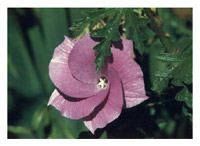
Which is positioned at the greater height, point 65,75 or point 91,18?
point 91,18


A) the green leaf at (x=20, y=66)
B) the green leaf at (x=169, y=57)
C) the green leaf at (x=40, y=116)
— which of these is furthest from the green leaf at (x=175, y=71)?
the green leaf at (x=20, y=66)

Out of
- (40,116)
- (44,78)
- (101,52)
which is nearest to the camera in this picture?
(101,52)

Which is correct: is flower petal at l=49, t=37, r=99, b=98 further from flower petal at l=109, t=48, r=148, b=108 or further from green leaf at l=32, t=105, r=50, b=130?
green leaf at l=32, t=105, r=50, b=130

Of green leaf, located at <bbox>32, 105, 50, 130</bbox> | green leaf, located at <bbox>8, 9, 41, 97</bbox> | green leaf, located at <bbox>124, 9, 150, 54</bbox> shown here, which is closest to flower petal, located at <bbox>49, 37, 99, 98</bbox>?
green leaf, located at <bbox>124, 9, 150, 54</bbox>

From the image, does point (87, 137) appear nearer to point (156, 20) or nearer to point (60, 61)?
point (60, 61)

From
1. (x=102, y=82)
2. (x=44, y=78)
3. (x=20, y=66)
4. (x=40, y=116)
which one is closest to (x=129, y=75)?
(x=102, y=82)

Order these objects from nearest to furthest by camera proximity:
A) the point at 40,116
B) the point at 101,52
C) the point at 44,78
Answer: the point at 101,52 → the point at 40,116 → the point at 44,78

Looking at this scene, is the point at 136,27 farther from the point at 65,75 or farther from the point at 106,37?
the point at 65,75

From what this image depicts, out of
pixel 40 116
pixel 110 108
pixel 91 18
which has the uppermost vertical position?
pixel 91 18

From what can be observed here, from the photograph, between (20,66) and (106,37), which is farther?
(20,66)
